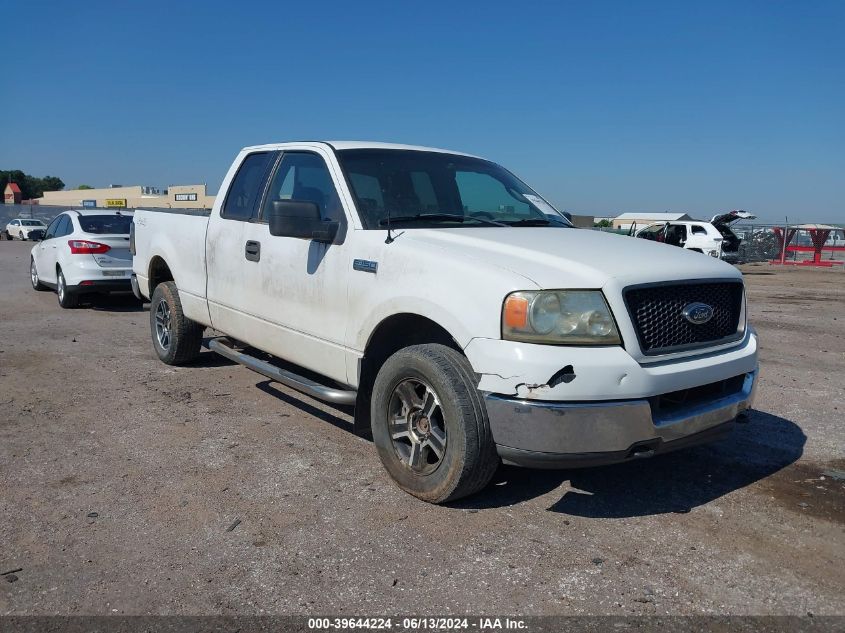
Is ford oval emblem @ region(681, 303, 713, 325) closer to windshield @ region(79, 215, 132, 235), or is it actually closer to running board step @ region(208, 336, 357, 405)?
running board step @ region(208, 336, 357, 405)

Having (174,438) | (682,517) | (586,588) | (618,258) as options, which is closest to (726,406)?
(682,517)

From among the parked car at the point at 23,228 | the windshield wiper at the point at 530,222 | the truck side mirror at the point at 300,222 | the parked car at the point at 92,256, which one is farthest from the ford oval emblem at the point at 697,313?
the parked car at the point at 23,228

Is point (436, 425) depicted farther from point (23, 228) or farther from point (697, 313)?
point (23, 228)

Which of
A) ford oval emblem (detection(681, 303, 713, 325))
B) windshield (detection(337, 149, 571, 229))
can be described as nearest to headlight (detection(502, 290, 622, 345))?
ford oval emblem (detection(681, 303, 713, 325))

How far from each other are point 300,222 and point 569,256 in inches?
64.3

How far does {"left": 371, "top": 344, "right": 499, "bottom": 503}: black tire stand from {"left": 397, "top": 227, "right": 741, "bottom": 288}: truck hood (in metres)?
0.56

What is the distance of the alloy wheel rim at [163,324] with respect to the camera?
6.73 m

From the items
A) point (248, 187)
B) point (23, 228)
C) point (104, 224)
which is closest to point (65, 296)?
point (104, 224)

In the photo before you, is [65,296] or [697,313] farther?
[65,296]

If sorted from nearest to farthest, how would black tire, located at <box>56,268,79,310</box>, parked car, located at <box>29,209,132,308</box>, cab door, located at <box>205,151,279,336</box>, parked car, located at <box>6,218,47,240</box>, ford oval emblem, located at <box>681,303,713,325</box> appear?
ford oval emblem, located at <box>681,303,713,325</box>
cab door, located at <box>205,151,279,336</box>
parked car, located at <box>29,209,132,308</box>
black tire, located at <box>56,268,79,310</box>
parked car, located at <box>6,218,47,240</box>

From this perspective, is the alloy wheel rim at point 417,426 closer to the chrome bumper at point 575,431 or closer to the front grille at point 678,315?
the chrome bumper at point 575,431

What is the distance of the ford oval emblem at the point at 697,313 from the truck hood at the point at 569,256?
0.50 ft

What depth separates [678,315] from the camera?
3508 millimetres

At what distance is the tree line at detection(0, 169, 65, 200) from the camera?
392 ft
